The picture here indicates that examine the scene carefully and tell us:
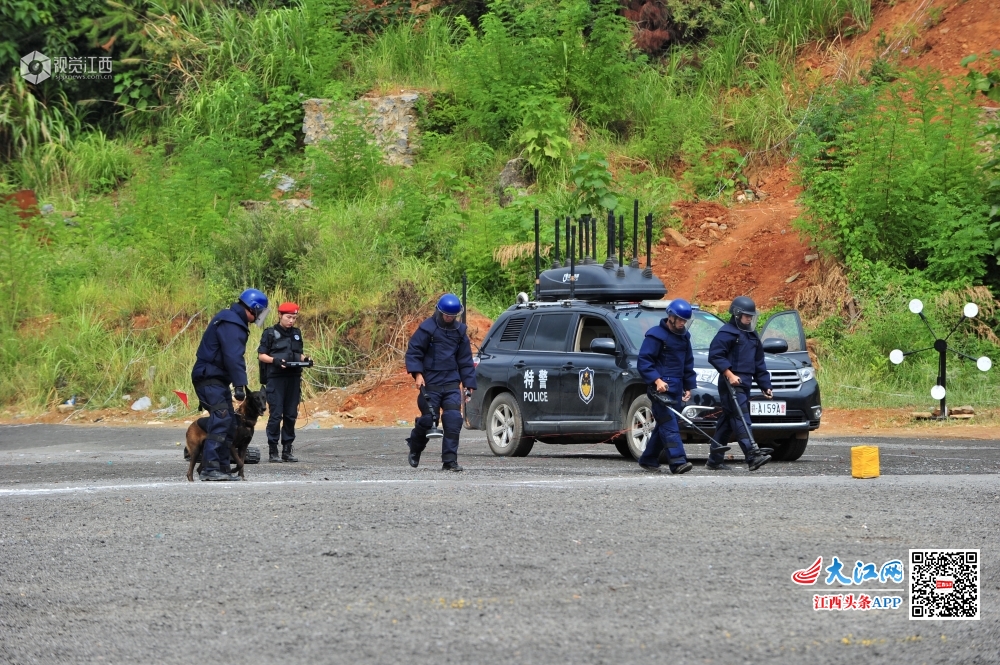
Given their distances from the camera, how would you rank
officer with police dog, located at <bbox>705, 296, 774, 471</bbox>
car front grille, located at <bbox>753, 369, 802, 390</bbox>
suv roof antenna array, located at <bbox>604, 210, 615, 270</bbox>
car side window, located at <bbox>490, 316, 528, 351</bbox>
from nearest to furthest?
1. officer with police dog, located at <bbox>705, 296, 774, 471</bbox>
2. car front grille, located at <bbox>753, 369, 802, 390</bbox>
3. car side window, located at <bbox>490, 316, 528, 351</bbox>
4. suv roof antenna array, located at <bbox>604, 210, 615, 270</bbox>

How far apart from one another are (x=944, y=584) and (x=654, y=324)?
8915 mm

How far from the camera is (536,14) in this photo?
3475 cm

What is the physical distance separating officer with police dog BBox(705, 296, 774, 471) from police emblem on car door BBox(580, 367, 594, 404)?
2142 millimetres

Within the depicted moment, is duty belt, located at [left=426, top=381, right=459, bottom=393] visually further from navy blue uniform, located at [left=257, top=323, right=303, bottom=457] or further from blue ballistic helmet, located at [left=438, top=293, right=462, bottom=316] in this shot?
navy blue uniform, located at [left=257, top=323, right=303, bottom=457]

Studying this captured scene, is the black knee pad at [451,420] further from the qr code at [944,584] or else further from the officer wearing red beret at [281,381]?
the qr code at [944,584]

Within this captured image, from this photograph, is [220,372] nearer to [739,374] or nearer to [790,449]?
[739,374]

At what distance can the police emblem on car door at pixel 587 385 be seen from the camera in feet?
51.9

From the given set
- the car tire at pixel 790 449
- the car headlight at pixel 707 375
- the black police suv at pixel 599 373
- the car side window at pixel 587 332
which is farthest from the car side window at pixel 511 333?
the car tire at pixel 790 449

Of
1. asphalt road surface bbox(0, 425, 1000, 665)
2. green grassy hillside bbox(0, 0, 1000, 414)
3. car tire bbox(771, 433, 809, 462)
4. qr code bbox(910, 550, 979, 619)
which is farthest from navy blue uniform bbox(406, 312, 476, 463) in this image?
green grassy hillside bbox(0, 0, 1000, 414)

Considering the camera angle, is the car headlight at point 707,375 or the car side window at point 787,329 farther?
the car side window at point 787,329

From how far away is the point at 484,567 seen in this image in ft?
26.1

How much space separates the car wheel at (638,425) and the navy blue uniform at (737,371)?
1343 millimetres

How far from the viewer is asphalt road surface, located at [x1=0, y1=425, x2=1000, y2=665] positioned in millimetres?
6379

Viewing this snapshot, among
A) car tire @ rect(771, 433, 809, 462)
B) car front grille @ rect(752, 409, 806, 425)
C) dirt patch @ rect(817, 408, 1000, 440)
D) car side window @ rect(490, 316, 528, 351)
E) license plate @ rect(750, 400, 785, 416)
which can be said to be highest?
car side window @ rect(490, 316, 528, 351)
